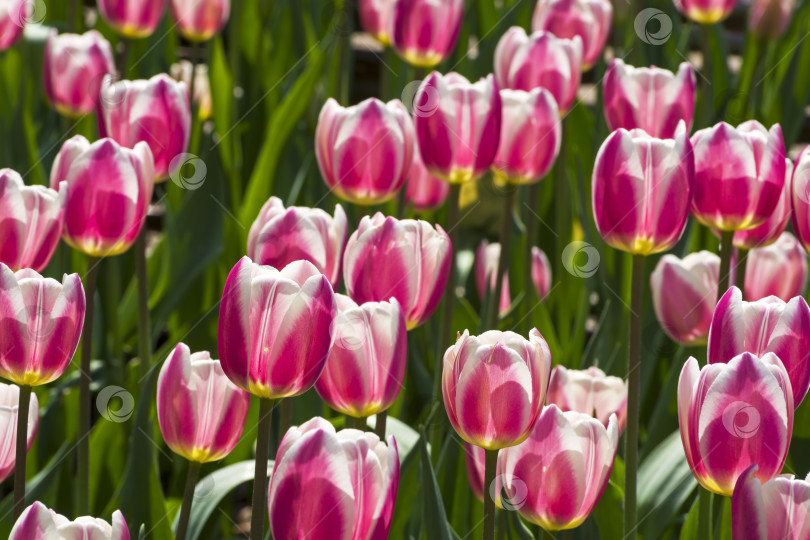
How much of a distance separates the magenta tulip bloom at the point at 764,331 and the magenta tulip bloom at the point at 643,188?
211mm

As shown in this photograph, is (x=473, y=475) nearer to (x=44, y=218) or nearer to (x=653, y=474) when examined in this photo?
(x=653, y=474)

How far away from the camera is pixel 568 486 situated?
846mm

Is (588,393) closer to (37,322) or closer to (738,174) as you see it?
(738,174)

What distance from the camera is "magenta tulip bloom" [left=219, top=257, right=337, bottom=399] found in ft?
2.49

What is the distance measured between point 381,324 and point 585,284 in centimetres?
80

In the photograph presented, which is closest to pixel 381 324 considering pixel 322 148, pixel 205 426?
pixel 205 426

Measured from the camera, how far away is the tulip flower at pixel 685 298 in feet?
4.25

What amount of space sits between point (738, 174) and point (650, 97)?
0.31 meters

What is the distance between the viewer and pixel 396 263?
0.98 m

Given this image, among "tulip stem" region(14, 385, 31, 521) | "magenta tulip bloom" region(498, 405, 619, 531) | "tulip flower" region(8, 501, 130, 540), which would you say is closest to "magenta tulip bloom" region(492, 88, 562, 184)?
"magenta tulip bloom" region(498, 405, 619, 531)

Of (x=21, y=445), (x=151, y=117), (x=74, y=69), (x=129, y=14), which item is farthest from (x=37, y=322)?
(x=129, y=14)

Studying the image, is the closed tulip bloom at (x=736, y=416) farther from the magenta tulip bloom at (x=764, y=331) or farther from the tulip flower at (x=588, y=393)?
the tulip flower at (x=588, y=393)

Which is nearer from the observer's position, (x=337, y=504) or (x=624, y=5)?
(x=337, y=504)

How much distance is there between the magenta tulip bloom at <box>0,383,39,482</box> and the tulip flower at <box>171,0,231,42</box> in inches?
47.4
